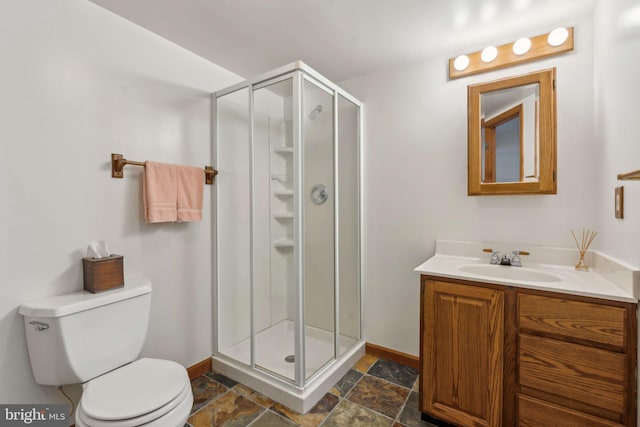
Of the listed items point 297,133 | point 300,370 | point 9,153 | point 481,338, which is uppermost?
point 297,133

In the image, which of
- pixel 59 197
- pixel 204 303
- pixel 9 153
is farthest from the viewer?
pixel 204 303

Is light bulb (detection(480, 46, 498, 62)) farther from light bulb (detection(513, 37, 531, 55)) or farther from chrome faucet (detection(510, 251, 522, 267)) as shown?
chrome faucet (detection(510, 251, 522, 267))

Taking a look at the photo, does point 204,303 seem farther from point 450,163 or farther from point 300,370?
point 450,163

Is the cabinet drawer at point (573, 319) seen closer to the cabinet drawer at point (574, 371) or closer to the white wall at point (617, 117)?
the cabinet drawer at point (574, 371)

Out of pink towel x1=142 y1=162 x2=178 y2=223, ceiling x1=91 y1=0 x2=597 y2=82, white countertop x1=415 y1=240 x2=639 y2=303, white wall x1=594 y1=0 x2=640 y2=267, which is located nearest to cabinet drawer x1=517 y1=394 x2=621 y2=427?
white countertop x1=415 y1=240 x2=639 y2=303

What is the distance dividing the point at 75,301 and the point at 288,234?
1.13 metres

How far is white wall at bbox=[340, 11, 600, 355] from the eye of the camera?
1724 millimetres

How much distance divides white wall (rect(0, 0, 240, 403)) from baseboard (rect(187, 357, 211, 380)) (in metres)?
0.05

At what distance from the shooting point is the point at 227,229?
7.36ft

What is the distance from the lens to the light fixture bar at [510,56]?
1.73 meters

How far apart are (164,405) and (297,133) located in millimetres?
1473

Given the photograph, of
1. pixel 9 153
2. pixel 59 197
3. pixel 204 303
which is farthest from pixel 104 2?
pixel 204 303

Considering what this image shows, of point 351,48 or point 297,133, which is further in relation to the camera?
point 351,48

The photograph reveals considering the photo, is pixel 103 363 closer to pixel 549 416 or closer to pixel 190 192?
pixel 190 192
